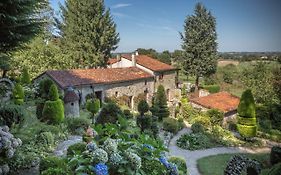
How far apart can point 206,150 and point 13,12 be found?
13.4 metres

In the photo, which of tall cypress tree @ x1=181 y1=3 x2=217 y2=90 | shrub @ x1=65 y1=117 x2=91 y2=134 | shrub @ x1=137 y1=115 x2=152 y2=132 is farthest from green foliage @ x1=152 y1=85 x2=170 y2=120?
tall cypress tree @ x1=181 y1=3 x2=217 y2=90

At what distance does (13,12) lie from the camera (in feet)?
28.9

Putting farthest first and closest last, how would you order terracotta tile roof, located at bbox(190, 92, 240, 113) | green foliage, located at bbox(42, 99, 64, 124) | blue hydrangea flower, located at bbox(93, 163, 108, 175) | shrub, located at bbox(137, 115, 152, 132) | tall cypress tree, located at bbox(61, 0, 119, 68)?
tall cypress tree, located at bbox(61, 0, 119, 68), terracotta tile roof, located at bbox(190, 92, 240, 113), shrub, located at bbox(137, 115, 152, 132), green foliage, located at bbox(42, 99, 64, 124), blue hydrangea flower, located at bbox(93, 163, 108, 175)

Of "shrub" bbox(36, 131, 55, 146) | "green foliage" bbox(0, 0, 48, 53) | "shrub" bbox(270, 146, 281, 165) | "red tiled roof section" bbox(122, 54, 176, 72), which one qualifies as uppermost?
"green foliage" bbox(0, 0, 48, 53)

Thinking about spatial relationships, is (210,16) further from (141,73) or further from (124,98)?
(124,98)

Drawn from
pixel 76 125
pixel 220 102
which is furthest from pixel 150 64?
pixel 76 125

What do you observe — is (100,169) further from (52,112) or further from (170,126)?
(170,126)

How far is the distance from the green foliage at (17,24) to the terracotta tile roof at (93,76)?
1164 cm

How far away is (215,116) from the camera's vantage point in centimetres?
2144

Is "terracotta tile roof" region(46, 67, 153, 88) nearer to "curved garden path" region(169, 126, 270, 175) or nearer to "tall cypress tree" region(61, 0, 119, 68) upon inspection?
"tall cypress tree" region(61, 0, 119, 68)

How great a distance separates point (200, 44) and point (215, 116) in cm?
1477

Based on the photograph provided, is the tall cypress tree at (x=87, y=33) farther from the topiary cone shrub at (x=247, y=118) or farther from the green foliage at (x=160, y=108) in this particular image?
the topiary cone shrub at (x=247, y=118)

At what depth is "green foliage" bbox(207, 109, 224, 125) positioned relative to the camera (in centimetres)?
2138

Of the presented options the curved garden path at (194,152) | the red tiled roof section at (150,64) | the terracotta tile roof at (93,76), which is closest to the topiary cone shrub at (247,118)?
the curved garden path at (194,152)
